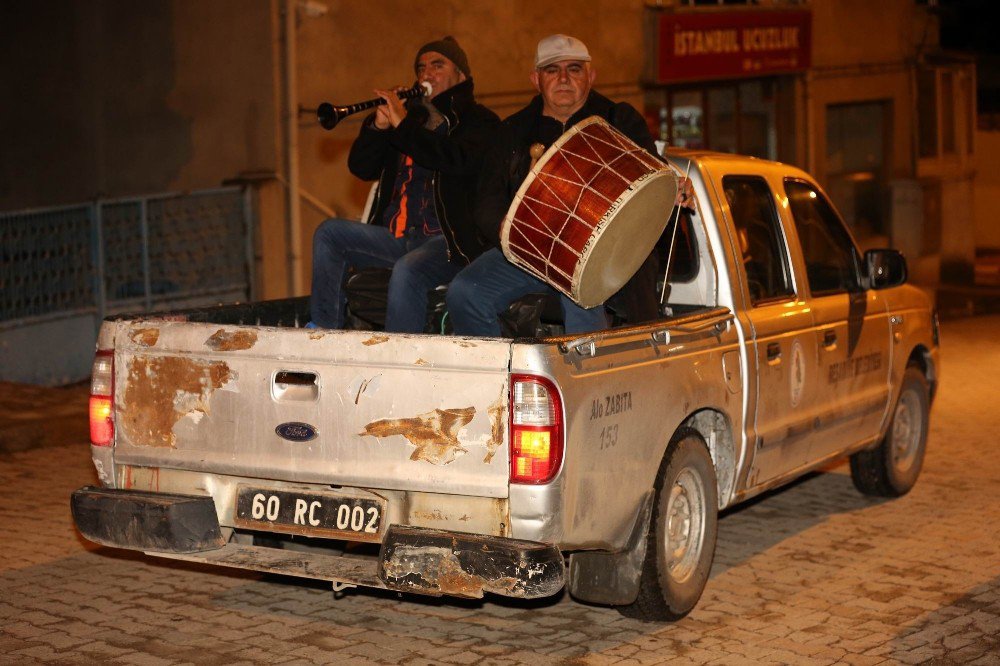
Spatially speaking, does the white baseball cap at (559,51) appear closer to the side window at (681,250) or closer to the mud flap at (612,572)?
the side window at (681,250)

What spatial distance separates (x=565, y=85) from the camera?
642cm

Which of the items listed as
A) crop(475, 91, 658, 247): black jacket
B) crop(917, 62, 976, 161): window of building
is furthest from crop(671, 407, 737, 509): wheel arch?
crop(917, 62, 976, 161): window of building

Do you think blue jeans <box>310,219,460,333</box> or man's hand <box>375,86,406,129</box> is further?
man's hand <box>375,86,406,129</box>

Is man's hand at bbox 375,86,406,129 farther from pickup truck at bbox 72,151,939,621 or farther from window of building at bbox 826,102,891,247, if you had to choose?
window of building at bbox 826,102,891,247

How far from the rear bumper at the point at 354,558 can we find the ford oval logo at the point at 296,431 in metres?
0.42

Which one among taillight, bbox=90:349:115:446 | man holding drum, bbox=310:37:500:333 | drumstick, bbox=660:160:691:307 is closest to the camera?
taillight, bbox=90:349:115:446

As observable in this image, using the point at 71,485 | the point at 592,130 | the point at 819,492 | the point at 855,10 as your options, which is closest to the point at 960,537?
the point at 819,492

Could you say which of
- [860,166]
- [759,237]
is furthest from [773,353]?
[860,166]

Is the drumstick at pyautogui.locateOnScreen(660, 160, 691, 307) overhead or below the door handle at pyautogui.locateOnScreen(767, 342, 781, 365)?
overhead

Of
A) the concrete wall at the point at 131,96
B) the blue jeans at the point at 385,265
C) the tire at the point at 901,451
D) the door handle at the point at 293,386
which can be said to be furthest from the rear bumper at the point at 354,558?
the concrete wall at the point at 131,96

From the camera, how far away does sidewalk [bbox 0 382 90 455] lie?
986cm

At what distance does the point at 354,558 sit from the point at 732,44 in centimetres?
1540

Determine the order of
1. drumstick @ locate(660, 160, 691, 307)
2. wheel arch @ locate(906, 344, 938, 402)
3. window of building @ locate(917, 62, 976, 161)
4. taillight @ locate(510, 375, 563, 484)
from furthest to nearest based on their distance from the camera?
window of building @ locate(917, 62, 976, 161) → wheel arch @ locate(906, 344, 938, 402) → drumstick @ locate(660, 160, 691, 307) → taillight @ locate(510, 375, 563, 484)

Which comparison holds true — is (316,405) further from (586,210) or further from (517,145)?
(517,145)
